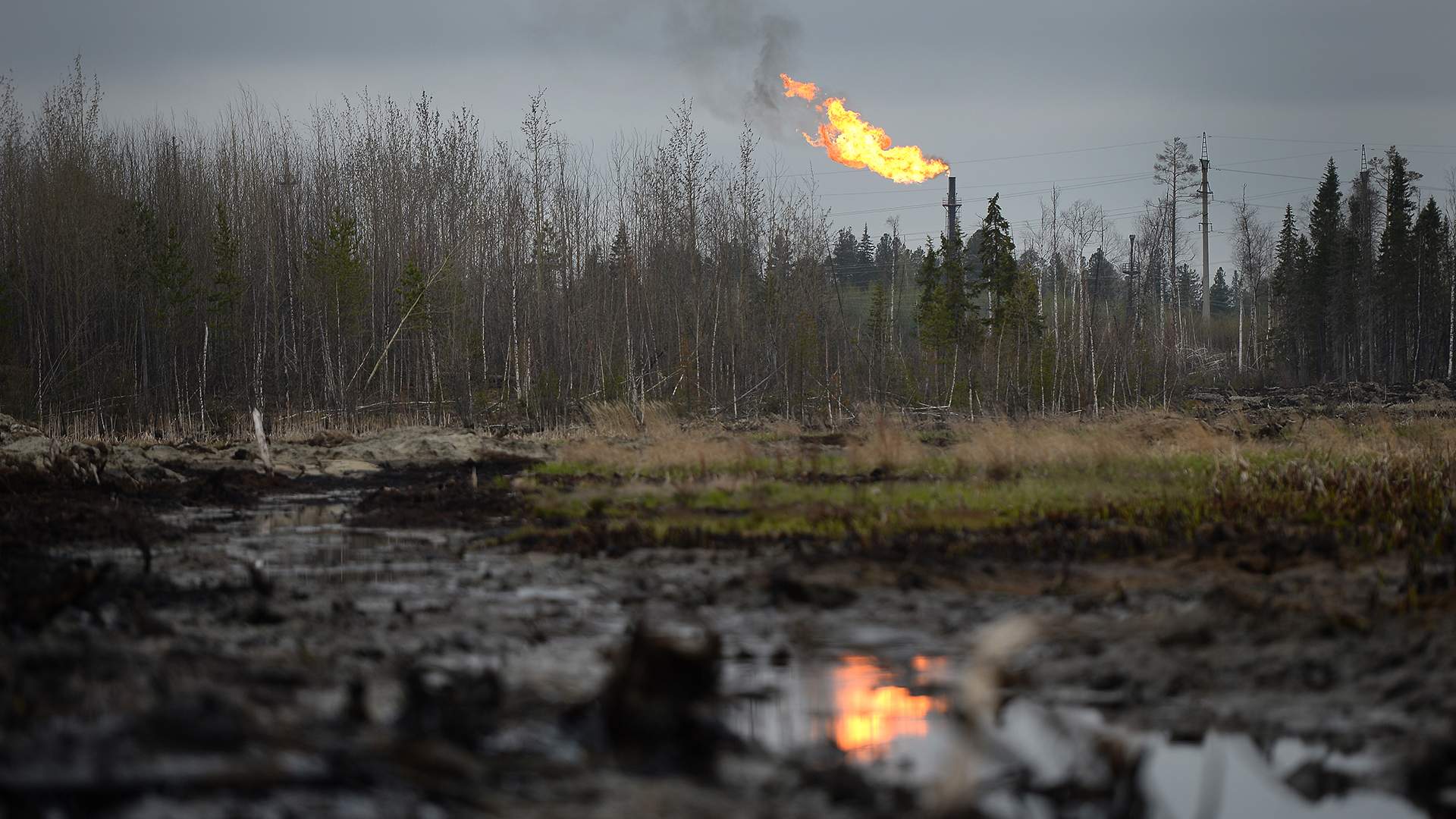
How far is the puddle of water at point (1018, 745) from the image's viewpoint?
4883 millimetres

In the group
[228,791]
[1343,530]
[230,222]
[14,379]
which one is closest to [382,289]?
[230,222]

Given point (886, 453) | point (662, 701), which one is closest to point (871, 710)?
point (662, 701)

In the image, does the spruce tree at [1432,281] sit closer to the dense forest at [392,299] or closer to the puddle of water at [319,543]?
the dense forest at [392,299]

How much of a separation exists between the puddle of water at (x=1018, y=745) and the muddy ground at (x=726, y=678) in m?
0.02

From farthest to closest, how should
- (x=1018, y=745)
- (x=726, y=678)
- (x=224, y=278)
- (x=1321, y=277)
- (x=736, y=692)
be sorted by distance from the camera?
(x=1321, y=277) → (x=224, y=278) → (x=726, y=678) → (x=736, y=692) → (x=1018, y=745)

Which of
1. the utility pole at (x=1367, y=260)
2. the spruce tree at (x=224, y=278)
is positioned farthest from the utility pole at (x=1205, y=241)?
the spruce tree at (x=224, y=278)

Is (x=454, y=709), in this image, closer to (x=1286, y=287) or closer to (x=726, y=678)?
(x=726, y=678)

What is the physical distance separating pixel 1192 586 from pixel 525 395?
3240 cm

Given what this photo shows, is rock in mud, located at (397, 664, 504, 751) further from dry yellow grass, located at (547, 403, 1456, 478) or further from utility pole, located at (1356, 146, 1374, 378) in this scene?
utility pole, located at (1356, 146, 1374, 378)

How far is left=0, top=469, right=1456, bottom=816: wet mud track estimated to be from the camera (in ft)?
14.0

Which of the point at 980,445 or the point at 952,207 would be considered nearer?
the point at 980,445

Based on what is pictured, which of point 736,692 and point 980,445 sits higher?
point 980,445

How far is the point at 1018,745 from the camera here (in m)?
5.45

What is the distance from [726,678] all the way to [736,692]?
32cm
